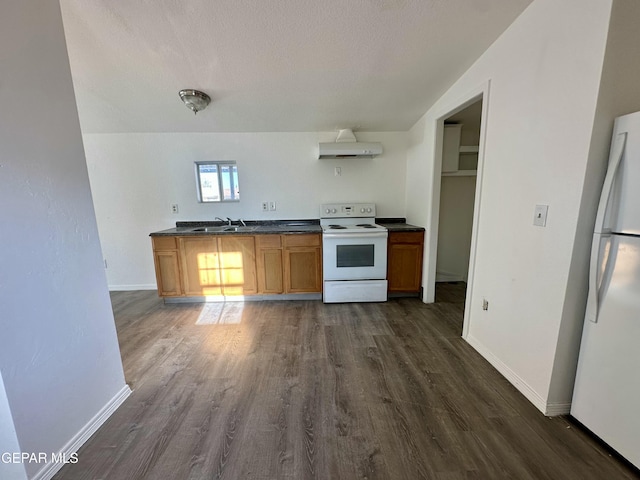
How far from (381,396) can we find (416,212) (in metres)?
2.25

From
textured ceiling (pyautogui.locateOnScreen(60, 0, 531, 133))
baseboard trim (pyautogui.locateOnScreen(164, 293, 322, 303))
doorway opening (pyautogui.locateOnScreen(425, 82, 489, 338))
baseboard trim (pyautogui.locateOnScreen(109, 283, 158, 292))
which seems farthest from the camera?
baseboard trim (pyautogui.locateOnScreen(109, 283, 158, 292))

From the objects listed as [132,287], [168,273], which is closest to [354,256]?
[168,273]

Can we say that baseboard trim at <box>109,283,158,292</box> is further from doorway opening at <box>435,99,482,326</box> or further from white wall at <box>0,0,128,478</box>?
doorway opening at <box>435,99,482,326</box>

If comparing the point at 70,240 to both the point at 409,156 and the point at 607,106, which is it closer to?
the point at 607,106

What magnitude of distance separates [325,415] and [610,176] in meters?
1.87

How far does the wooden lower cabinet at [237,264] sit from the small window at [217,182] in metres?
0.76

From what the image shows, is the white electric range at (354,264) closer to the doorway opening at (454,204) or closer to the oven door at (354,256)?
the oven door at (354,256)

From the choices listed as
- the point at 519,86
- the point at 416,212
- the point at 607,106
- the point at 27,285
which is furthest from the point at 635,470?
the point at 27,285

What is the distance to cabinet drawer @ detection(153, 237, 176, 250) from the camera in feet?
9.39

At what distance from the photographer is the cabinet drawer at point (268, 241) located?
2908 millimetres

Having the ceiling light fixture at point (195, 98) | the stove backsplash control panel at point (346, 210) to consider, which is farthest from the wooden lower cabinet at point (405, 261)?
the ceiling light fixture at point (195, 98)

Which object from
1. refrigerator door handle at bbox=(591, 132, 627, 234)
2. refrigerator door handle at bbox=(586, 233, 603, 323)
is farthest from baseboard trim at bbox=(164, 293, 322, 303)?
refrigerator door handle at bbox=(591, 132, 627, 234)

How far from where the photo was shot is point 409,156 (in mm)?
3318

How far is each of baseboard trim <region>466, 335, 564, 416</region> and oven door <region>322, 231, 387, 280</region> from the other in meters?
1.17
